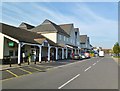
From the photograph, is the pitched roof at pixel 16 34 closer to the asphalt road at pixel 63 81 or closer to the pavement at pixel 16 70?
the pavement at pixel 16 70

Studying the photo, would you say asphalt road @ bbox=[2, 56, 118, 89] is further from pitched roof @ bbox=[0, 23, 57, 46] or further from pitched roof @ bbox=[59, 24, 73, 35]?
pitched roof @ bbox=[59, 24, 73, 35]

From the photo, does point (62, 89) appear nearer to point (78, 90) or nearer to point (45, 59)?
point (78, 90)

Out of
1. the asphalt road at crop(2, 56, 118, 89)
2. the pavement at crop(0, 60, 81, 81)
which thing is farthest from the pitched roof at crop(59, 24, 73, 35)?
the asphalt road at crop(2, 56, 118, 89)

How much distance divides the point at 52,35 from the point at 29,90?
1479 inches

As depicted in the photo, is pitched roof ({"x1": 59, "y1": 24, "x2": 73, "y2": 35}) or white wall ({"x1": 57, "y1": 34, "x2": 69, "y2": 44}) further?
pitched roof ({"x1": 59, "y1": 24, "x2": 73, "y2": 35})

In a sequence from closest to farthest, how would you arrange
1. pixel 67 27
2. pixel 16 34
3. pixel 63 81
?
1. pixel 63 81
2. pixel 16 34
3. pixel 67 27

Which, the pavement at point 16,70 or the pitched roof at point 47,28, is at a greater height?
the pitched roof at point 47,28

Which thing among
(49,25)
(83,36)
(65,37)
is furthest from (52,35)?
(83,36)

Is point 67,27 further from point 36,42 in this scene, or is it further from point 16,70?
point 16,70

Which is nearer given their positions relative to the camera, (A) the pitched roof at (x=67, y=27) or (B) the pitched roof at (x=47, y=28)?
(B) the pitched roof at (x=47, y=28)

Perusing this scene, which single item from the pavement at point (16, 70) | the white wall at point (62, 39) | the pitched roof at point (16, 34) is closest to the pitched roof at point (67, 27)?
the white wall at point (62, 39)

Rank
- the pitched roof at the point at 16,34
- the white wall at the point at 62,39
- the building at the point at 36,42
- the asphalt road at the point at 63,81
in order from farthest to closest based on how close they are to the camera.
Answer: the white wall at the point at 62,39 < the pitched roof at the point at 16,34 < the building at the point at 36,42 < the asphalt road at the point at 63,81

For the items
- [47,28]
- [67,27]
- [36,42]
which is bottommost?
[36,42]

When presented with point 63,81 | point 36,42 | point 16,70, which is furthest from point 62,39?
point 63,81
